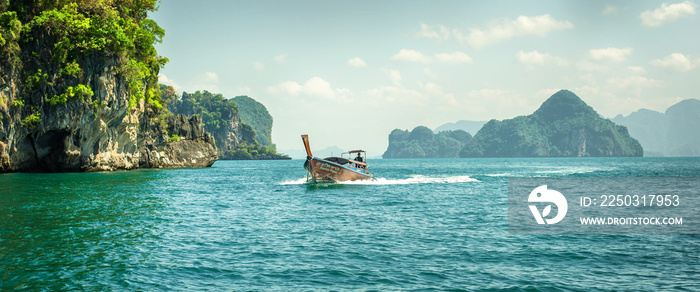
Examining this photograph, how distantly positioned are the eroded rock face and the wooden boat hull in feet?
79.1

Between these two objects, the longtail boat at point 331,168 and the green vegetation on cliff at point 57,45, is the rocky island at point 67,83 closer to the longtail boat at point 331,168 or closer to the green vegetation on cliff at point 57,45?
the green vegetation on cliff at point 57,45

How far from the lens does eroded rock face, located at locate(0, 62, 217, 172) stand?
132 ft

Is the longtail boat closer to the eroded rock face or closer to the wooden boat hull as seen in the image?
the wooden boat hull

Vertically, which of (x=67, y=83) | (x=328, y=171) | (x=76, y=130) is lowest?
(x=328, y=171)

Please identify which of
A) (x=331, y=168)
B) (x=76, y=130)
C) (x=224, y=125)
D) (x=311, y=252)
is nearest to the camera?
(x=311, y=252)

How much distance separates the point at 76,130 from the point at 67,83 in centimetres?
473

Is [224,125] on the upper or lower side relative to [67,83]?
upper

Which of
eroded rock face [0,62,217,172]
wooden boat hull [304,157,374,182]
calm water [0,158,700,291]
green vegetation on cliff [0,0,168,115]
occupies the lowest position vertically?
calm water [0,158,700,291]

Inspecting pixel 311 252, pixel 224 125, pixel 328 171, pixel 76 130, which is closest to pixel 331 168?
pixel 328 171

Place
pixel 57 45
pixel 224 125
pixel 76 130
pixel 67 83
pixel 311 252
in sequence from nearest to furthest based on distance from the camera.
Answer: pixel 311 252 < pixel 57 45 < pixel 67 83 < pixel 76 130 < pixel 224 125

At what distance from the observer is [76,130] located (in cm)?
4481

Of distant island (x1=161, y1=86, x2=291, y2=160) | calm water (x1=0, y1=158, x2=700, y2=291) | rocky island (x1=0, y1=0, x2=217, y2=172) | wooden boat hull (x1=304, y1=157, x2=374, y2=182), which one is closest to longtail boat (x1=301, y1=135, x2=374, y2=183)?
wooden boat hull (x1=304, y1=157, x2=374, y2=182)

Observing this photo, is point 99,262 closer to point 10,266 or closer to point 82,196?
point 10,266

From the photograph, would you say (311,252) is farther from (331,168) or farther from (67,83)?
(67,83)
